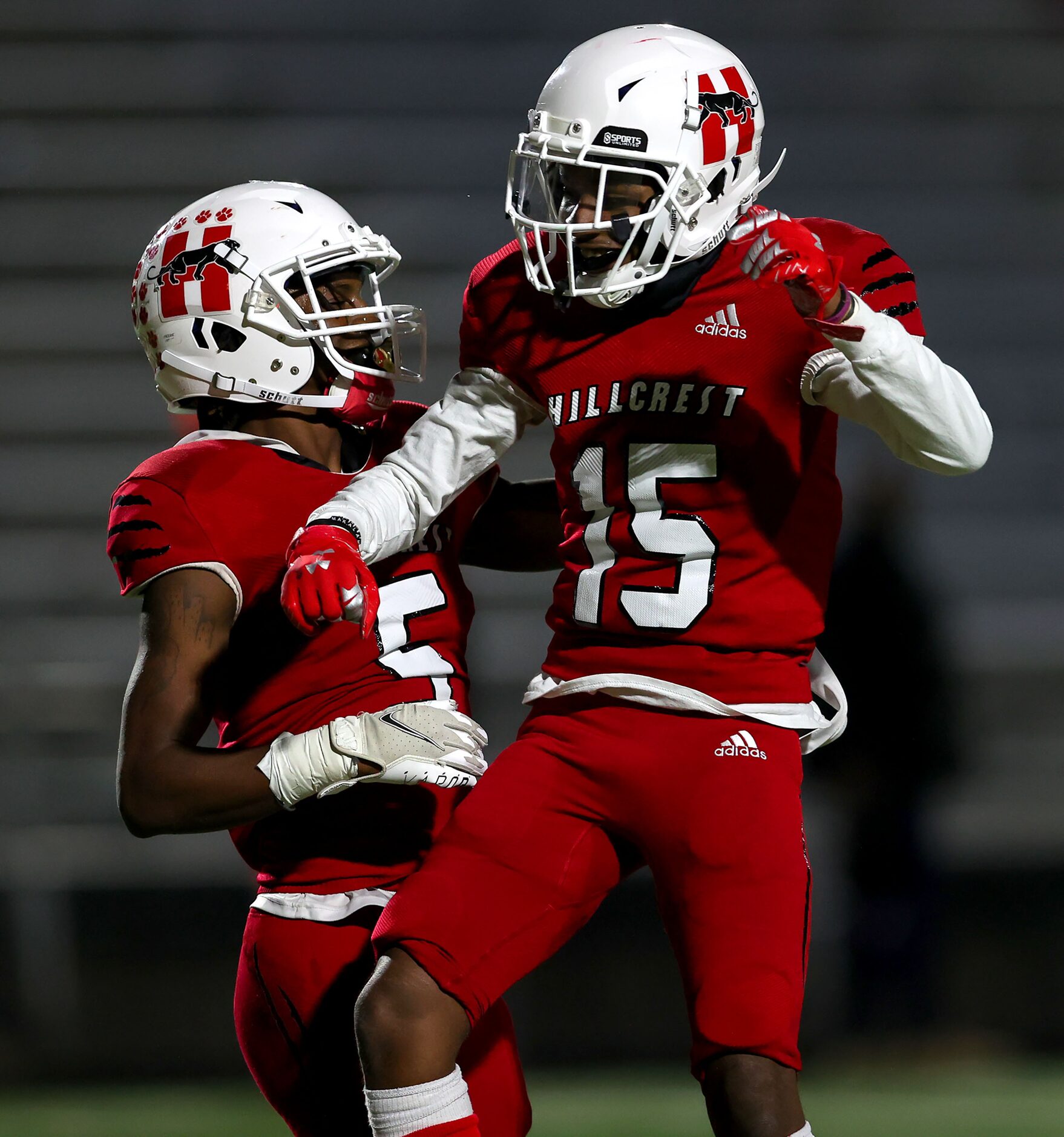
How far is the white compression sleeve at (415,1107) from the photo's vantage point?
140 centimetres

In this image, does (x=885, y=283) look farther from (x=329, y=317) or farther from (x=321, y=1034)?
(x=321, y=1034)

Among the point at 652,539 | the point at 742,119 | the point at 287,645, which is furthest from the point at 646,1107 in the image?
the point at 742,119

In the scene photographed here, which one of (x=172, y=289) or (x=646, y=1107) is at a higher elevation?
(x=172, y=289)

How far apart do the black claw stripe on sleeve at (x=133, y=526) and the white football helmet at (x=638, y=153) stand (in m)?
0.48

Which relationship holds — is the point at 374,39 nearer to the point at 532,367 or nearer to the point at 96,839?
the point at 96,839

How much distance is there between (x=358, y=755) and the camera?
1.52 m

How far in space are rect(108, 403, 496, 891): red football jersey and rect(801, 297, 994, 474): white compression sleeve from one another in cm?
53

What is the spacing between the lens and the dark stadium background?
3752 mm

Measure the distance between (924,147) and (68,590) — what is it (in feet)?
10.3

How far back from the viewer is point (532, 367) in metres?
1.64

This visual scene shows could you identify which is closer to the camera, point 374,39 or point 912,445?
point 912,445

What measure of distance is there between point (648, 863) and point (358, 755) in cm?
32

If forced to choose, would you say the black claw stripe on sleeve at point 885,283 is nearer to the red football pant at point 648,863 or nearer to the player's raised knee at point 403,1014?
the red football pant at point 648,863

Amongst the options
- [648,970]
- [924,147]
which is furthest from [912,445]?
[924,147]
